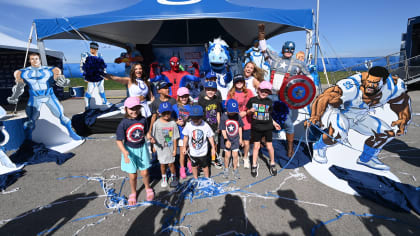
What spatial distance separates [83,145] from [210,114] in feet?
12.2

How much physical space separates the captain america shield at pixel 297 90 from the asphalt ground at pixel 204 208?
1.28 m

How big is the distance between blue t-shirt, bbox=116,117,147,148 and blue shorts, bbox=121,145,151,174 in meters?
0.07

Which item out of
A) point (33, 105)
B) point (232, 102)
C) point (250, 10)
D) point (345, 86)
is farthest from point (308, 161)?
point (33, 105)

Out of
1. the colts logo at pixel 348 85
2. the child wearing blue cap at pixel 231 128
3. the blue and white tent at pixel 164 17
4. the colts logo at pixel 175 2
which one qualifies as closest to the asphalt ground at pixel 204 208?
the child wearing blue cap at pixel 231 128

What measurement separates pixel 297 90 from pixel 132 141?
2628 mm

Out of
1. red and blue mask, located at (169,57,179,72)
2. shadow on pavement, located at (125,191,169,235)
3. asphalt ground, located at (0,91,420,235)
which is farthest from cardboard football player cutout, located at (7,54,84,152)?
shadow on pavement, located at (125,191,169,235)

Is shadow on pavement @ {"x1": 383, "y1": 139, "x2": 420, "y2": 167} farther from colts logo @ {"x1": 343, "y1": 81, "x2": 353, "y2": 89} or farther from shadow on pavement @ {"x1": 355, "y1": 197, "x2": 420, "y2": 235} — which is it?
colts logo @ {"x1": 343, "y1": 81, "x2": 353, "y2": 89}

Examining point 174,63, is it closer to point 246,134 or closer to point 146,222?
point 246,134

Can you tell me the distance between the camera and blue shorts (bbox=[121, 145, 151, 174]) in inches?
97.5

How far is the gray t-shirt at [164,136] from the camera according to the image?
2.73 meters

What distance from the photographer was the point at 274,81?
12.9ft

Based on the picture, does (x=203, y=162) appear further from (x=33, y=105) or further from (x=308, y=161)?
(x=33, y=105)

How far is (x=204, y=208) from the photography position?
2480 mm

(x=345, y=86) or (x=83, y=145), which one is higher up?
(x=345, y=86)
